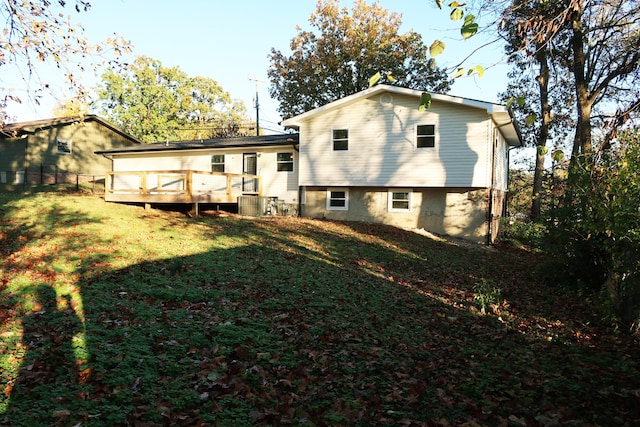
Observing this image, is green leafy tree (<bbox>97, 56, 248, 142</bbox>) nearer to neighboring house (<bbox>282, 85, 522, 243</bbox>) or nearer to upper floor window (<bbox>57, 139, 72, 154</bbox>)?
upper floor window (<bbox>57, 139, 72, 154</bbox>)

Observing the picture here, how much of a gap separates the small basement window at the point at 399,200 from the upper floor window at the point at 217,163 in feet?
33.0

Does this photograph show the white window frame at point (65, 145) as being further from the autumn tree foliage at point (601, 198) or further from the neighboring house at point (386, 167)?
the autumn tree foliage at point (601, 198)

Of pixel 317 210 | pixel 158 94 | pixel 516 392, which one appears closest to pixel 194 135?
pixel 158 94

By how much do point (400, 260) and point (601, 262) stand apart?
192 inches

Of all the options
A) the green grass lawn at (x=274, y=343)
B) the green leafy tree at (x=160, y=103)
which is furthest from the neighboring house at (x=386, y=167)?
the green leafy tree at (x=160, y=103)

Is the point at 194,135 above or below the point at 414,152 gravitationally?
above

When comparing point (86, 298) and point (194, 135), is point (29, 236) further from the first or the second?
point (194, 135)

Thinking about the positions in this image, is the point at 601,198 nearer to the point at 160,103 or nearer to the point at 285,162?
the point at 285,162

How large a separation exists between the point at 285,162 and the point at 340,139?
Result: 11.8ft

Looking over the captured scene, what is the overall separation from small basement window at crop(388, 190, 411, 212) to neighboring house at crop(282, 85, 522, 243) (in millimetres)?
47

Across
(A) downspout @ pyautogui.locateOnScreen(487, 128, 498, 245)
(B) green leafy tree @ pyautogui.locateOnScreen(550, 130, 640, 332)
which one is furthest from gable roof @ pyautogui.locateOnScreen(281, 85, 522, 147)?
(B) green leafy tree @ pyautogui.locateOnScreen(550, 130, 640, 332)

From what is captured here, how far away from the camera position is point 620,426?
11.1 ft

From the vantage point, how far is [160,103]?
155 ft

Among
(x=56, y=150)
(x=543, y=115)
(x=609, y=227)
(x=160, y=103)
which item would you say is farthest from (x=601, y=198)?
(x=160, y=103)
